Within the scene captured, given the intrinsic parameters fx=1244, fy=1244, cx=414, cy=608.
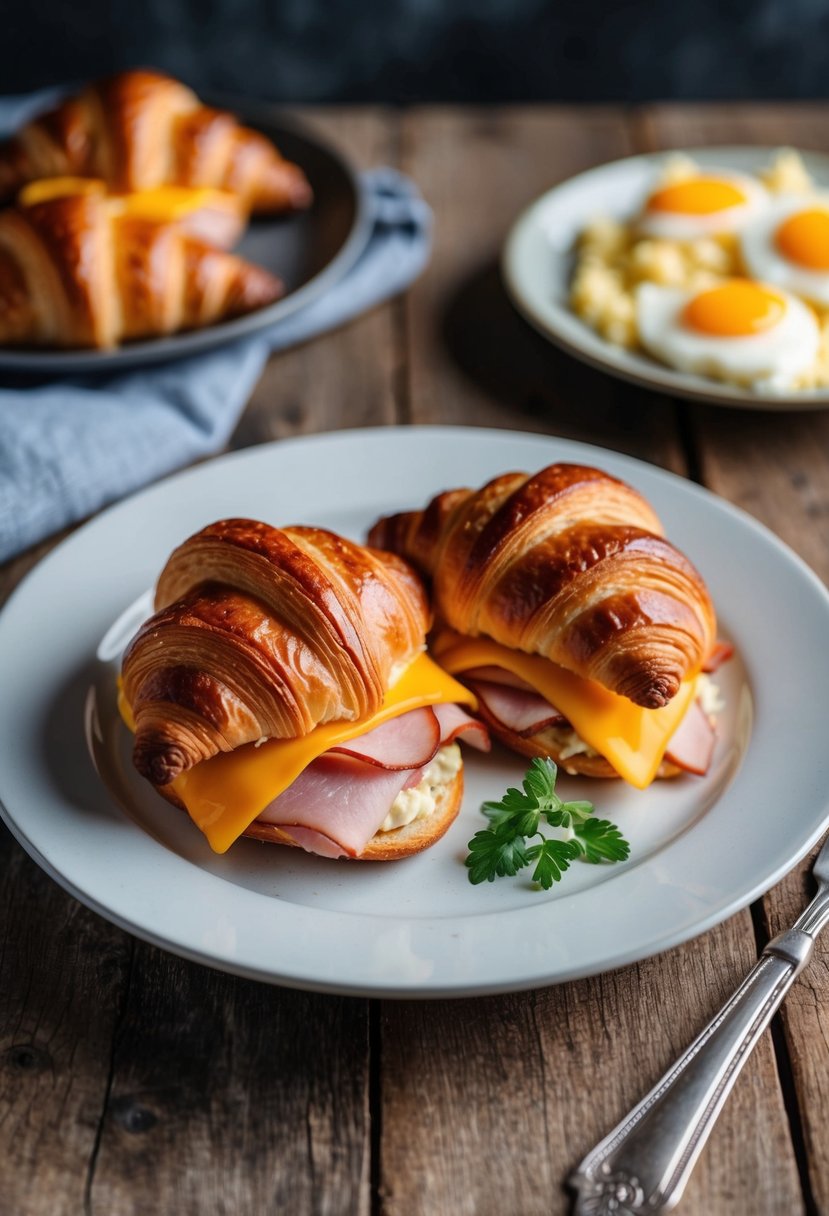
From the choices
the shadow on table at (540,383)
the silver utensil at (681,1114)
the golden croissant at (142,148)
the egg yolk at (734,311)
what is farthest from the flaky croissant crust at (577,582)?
the golden croissant at (142,148)

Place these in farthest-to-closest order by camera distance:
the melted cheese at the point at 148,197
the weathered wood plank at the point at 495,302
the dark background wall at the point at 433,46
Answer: the dark background wall at the point at 433,46 → the melted cheese at the point at 148,197 → the weathered wood plank at the point at 495,302

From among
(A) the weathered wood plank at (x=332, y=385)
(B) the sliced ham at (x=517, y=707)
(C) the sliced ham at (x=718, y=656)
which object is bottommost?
(A) the weathered wood plank at (x=332, y=385)

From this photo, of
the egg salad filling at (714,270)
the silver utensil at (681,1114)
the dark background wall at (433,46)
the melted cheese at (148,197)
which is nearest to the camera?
the silver utensil at (681,1114)

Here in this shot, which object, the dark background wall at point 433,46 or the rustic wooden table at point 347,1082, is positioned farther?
the dark background wall at point 433,46

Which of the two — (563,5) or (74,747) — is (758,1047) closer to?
(74,747)

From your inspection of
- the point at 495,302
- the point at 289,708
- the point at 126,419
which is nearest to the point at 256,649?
the point at 289,708

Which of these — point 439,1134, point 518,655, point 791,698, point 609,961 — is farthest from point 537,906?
point 791,698

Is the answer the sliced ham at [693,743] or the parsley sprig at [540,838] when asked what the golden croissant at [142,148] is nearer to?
the sliced ham at [693,743]
